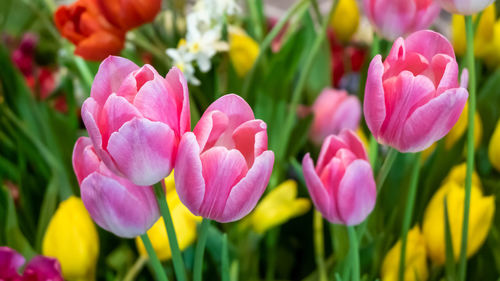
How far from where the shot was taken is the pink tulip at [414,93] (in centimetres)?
17

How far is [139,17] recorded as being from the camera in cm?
31

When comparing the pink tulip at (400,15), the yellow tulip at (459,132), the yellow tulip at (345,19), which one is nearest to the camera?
the pink tulip at (400,15)

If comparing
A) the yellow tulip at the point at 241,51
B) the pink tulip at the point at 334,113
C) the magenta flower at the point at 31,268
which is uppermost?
the magenta flower at the point at 31,268

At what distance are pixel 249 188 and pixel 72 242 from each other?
0.55 ft

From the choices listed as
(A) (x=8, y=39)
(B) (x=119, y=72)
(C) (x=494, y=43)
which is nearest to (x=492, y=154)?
(C) (x=494, y=43)

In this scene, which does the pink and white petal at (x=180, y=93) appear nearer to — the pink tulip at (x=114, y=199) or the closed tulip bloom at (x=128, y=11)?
the pink tulip at (x=114, y=199)

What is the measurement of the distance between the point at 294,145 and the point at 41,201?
0.19 m

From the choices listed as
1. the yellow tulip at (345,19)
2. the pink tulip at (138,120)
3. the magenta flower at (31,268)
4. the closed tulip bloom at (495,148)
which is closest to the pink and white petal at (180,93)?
the pink tulip at (138,120)

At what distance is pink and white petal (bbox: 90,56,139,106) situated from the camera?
0.17 m

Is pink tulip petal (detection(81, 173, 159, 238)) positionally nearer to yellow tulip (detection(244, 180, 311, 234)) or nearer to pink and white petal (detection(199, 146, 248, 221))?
pink and white petal (detection(199, 146, 248, 221))

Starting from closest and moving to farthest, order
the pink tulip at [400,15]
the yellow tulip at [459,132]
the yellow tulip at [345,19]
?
1. the pink tulip at [400,15]
2. the yellow tulip at [459,132]
3. the yellow tulip at [345,19]

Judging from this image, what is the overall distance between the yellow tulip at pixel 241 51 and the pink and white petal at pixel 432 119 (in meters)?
0.26

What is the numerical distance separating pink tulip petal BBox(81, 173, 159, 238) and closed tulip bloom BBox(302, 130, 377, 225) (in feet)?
0.18

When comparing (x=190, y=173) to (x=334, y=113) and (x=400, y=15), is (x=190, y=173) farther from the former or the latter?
(x=334, y=113)
